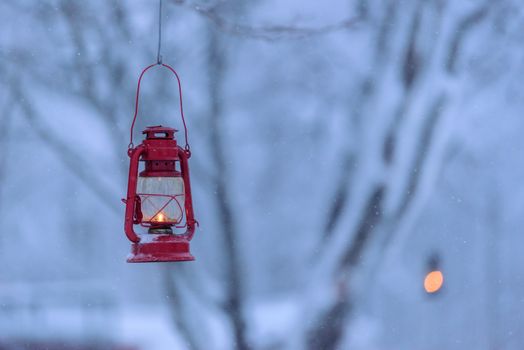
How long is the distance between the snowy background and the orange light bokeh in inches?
2.2

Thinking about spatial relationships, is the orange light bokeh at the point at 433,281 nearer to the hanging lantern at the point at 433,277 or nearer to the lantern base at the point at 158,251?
the hanging lantern at the point at 433,277

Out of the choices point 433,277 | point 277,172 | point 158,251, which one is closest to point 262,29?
point 277,172

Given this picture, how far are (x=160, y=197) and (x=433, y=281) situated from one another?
2073 mm

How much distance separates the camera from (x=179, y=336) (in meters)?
4.94

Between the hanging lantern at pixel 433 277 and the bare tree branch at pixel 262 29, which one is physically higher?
the bare tree branch at pixel 262 29

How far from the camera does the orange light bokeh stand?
17.0ft

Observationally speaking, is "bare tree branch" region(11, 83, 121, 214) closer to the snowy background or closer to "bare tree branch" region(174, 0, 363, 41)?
the snowy background

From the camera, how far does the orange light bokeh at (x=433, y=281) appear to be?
5.18 m

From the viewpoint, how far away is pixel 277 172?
5.02m

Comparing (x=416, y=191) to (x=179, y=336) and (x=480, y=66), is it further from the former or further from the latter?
(x=179, y=336)

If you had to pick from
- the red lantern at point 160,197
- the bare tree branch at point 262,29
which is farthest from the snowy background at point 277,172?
the red lantern at point 160,197

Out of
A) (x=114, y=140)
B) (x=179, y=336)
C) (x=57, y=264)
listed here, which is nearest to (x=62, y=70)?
(x=114, y=140)

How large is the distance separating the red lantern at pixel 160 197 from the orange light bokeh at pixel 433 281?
191 centimetres

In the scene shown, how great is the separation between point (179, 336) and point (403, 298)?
3.77 feet
